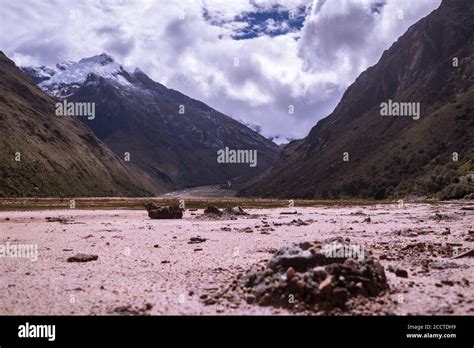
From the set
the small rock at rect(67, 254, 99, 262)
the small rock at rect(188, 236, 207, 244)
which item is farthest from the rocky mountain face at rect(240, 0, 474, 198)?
the small rock at rect(67, 254, 99, 262)

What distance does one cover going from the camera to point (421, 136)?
442ft

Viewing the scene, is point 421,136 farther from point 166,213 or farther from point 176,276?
point 176,276

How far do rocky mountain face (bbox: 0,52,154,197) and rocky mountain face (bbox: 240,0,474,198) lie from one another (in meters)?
76.6

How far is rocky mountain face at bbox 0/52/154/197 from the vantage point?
125 meters

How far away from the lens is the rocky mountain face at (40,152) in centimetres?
12469

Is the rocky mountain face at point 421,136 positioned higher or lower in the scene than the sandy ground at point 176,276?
higher

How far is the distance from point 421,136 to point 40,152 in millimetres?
117067

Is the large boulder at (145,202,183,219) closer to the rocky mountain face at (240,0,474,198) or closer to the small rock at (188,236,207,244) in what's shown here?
the small rock at (188,236,207,244)

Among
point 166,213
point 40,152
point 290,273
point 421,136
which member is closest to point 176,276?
point 290,273

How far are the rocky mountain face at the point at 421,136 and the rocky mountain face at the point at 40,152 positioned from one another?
3017 inches

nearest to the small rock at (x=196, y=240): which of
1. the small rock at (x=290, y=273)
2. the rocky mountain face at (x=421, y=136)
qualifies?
the small rock at (x=290, y=273)

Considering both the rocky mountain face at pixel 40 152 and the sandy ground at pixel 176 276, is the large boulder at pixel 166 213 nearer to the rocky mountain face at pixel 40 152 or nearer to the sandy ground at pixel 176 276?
the sandy ground at pixel 176 276
